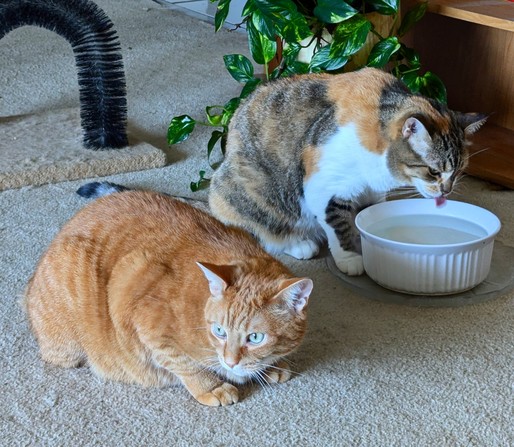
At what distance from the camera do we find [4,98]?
313 cm

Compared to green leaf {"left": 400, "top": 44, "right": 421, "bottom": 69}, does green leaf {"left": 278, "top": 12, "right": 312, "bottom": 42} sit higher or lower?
higher

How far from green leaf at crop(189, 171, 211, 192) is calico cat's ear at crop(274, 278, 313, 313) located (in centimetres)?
107

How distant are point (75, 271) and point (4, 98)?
1.79m

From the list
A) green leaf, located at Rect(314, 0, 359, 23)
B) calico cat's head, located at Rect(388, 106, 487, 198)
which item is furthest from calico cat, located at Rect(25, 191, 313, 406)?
green leaf, located at Rect(314, 0, 359, 23)

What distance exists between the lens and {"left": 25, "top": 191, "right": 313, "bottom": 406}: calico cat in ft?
4.62

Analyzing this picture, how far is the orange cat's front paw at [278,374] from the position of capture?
1.57 metres

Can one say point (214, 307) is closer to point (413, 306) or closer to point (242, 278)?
point (242, 278)

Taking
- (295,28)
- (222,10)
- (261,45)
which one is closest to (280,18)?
(295,28)

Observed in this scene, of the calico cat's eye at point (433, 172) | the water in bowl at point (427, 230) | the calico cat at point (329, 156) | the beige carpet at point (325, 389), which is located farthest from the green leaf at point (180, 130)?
the calico cat's eye at point (433, 172)

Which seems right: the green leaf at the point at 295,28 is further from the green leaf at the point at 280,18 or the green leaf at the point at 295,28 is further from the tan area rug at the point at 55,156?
the tan area rug at the point at 55,156

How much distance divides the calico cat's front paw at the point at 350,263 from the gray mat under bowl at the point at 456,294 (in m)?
0.01

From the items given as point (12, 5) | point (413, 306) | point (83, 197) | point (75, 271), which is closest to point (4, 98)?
point (12, 5)

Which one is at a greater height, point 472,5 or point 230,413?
point 472,5

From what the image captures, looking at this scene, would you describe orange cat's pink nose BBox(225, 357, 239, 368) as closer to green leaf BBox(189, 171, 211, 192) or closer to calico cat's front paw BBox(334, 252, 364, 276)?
calico cat's front paw BBox(334, 252, 364, 276)
